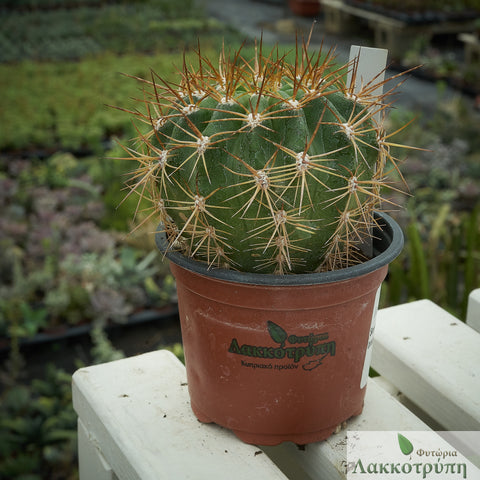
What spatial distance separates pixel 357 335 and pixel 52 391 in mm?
1476

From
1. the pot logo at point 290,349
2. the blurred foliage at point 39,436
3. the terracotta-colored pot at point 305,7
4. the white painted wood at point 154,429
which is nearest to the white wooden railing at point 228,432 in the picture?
the white painted wood at point 154,429

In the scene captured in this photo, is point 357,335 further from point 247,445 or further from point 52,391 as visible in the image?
point 52,391

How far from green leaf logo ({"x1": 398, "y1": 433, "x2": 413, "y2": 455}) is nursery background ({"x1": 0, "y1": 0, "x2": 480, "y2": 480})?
43 centimetres

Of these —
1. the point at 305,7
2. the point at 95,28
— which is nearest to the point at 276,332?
the point at 95,28

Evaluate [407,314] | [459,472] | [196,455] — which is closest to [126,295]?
[407,314]

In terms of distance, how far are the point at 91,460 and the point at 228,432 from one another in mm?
263

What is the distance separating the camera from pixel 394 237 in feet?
3.29

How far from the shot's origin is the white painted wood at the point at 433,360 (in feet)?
3.54

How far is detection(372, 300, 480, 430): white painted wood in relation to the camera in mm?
1080

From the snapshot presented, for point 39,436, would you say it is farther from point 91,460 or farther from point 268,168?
point 268,168

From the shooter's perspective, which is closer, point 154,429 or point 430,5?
point 154,429

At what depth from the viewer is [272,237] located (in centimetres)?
87

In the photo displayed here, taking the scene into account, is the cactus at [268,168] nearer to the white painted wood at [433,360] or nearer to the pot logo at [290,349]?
the pot logo at [290,349]

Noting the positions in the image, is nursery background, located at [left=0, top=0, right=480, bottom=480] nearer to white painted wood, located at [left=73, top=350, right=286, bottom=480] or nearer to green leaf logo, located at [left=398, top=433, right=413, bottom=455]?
white painted wood, located at [left=73, top=350, right=286, bottom=480]
